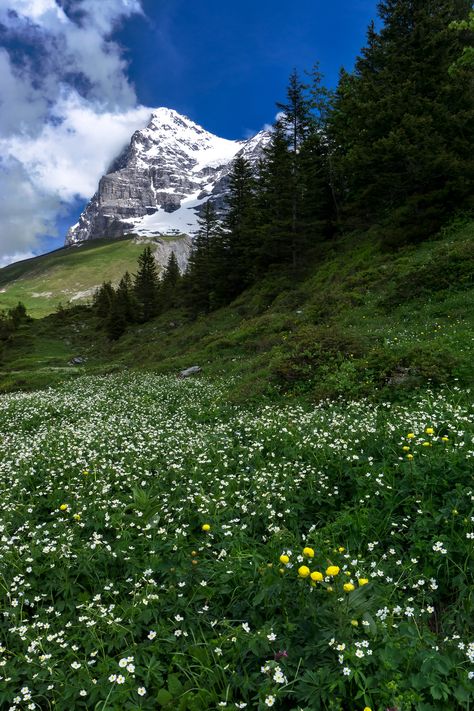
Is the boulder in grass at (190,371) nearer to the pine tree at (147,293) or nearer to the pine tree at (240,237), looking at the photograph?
the pine tree at (240,237)

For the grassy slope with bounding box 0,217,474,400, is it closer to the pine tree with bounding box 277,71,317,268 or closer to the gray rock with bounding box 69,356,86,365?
the pine tree with bounding box 277,71,317,268

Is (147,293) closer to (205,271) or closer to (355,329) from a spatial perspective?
(205,271)

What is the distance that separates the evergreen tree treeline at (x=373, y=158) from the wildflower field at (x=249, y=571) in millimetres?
18941

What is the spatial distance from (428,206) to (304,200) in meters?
11.6

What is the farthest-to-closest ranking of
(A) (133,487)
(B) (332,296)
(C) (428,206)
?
1. (C) (428,206)
2. (B) (332,296)
3. (A) (133,487)

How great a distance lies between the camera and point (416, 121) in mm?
22859

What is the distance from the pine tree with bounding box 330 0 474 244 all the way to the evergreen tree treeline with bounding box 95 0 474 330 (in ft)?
0.23

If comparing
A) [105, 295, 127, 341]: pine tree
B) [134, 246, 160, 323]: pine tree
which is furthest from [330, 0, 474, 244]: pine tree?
[134, 246, 160, 323]: pine tree

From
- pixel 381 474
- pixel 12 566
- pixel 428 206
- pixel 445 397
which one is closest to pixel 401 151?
pixel 428 206

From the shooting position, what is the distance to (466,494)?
15.1 feet

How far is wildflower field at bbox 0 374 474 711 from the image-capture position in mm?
2932

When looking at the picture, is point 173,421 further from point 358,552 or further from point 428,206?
point 428,206

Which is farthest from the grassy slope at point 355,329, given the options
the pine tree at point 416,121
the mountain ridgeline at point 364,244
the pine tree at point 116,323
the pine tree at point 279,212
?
the pine tree at point 116,323

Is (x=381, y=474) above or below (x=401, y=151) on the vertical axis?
below
